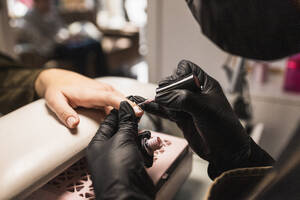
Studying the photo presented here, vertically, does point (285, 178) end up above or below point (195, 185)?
above

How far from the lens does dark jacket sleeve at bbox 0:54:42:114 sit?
613 millimetres

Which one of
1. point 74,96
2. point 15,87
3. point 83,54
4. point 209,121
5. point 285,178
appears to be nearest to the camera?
point 285,178

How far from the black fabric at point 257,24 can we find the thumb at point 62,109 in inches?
10.2

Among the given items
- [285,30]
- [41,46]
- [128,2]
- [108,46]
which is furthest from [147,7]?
[108,46]

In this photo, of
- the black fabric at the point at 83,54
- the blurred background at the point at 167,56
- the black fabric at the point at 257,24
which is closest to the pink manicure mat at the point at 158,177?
the blurred background at the point at 167,56

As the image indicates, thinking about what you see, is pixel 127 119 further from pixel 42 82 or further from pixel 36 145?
pixel 42 82

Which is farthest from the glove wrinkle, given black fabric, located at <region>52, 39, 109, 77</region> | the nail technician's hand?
black fabric, located at <region>52, 39, 109, 77</region>

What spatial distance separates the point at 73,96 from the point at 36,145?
12cm

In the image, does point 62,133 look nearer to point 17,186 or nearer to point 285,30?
point 17,186

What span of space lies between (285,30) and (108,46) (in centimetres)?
268

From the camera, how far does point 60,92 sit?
519 mm

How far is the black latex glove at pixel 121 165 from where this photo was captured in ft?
1.13

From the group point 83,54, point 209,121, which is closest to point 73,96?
point 209,121

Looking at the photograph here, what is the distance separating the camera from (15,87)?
641 mm
